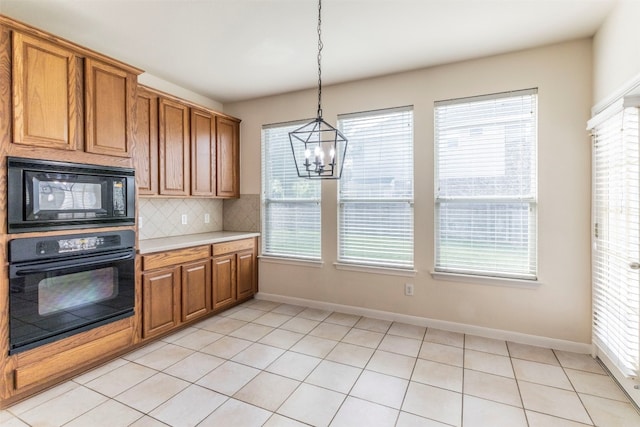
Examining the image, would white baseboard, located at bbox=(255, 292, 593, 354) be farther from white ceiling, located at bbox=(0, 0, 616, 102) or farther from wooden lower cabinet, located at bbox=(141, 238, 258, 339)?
white ceiling, located at bbox=(0, 0, 616, 102)

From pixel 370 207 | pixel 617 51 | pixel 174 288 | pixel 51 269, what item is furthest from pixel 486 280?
pixel 51 269

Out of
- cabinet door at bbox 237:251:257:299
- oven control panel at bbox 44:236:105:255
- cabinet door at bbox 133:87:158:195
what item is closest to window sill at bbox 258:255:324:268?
cabinet door at bbox 237:251:257:299

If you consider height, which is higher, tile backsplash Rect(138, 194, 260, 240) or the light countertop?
tile backsplash Rect(138, 194, 260, 240)

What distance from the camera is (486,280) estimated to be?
10.3 ft

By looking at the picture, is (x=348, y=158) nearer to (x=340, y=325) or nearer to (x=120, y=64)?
(x=340, y=325)

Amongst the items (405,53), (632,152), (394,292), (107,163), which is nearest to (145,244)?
(107,163)

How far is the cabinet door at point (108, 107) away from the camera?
2451 millimetres

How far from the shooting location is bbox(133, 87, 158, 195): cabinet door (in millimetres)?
3145

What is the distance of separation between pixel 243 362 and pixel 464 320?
217 centimetres

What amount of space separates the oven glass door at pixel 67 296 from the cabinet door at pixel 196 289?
1.94 ft

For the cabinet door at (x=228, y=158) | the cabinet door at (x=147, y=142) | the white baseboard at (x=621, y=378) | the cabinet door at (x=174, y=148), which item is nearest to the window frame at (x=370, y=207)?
the cabinet door at (x=228, y=158)

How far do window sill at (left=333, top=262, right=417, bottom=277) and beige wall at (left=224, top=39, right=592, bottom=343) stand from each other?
0.16 ft

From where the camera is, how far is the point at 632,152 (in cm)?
209

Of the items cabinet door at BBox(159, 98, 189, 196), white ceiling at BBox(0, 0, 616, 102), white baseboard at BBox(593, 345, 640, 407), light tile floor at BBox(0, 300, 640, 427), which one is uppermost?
white ceiling at BBox(0, 0, 616, 102)
